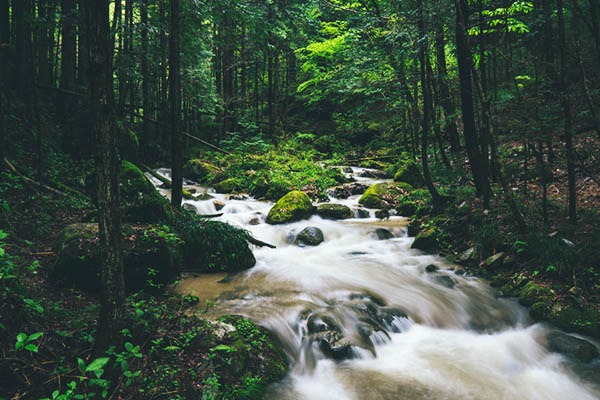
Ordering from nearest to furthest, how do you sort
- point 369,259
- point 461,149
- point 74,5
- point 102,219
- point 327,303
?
point 102,219 < point 327,303 < point 369,259 < point 74,5 < point 461,149

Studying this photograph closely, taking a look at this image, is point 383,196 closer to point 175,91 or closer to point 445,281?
point 445,281

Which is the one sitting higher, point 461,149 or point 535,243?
point 461,149

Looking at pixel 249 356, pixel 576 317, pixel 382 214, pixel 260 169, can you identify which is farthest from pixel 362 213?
pixel 249 356

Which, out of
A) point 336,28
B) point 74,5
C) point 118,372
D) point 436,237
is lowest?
point 118,372

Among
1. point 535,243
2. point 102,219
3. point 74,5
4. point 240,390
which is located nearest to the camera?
point 102,219

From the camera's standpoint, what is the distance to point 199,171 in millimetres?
17781

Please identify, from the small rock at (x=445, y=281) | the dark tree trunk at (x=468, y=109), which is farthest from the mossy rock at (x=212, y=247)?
the dark tree trunk at (x=468, y=109)

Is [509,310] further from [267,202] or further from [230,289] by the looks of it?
[267,202]

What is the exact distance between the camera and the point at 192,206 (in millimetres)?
11906

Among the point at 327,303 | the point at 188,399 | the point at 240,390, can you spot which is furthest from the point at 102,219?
the point at 327,303

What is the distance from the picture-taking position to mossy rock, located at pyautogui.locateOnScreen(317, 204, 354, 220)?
12.5 m

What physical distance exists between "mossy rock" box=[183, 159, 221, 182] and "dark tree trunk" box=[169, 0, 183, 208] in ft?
27.2

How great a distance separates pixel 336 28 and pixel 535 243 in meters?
19.2

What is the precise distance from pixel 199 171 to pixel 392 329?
46.2 feet
